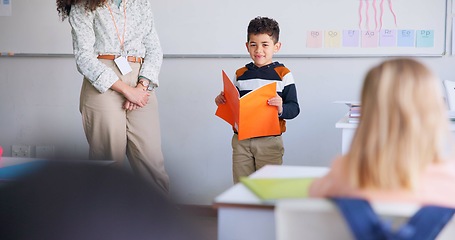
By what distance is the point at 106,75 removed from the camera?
2.75 meters

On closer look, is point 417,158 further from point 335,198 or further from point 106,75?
point 106,75

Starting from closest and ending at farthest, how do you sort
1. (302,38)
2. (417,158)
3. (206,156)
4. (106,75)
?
(417,158)
(106,75)
(302,38)
(206,156)

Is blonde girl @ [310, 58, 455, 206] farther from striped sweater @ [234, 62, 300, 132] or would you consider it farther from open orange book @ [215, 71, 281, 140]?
striped sweater @ [234, 62, 300, 132]

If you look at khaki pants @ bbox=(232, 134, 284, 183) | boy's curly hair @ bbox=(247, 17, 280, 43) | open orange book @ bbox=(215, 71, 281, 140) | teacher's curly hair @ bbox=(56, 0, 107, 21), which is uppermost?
teacher's curly hair @ bbox=(56, 0, 107, 21)

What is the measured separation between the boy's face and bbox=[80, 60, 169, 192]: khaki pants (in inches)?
22.6

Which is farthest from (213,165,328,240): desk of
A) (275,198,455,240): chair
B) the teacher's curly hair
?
the teacher's curly hair

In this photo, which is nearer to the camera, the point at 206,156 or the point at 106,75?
the point at 106,75

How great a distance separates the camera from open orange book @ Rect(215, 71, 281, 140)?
2.58 m

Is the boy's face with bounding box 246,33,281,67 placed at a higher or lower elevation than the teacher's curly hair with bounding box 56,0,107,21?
lower

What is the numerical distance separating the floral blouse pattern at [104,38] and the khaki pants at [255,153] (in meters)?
0.56

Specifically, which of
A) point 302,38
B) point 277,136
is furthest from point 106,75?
point 302,38

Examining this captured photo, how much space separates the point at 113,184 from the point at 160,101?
3.67 metres

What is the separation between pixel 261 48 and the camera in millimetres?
2877

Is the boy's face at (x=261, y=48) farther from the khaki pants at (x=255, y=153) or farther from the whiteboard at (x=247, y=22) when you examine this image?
the whiteboard at (x=247, y=22)
